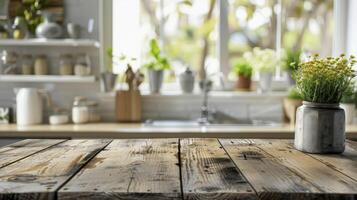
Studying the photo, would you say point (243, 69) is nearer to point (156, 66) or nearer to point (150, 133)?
point (156, 66)

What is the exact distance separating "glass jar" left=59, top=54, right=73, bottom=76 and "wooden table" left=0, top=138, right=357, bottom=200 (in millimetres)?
1570

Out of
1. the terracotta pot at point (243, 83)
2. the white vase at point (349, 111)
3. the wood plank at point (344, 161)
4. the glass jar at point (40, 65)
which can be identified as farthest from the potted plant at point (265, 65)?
the wood plank at point (344, 161)

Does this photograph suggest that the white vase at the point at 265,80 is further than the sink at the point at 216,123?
Yes

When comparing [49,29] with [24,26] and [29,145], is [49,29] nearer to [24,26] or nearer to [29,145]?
[24,26]

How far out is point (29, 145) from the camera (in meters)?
1.56

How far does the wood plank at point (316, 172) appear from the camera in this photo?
0.87 m

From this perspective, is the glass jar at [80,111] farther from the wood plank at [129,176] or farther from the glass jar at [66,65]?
the wood plank at [129,176]

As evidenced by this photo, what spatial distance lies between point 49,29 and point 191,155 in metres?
2.02

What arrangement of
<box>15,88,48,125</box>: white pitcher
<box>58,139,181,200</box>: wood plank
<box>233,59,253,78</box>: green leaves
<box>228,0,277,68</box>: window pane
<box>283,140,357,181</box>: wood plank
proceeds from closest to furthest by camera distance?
<box>58,139,181,200</box>: wood plank < <box>283,140,357,181</box>: wood plank < <box>15,88,48,125</box>: white pitcher < <box>233,59,253,78</box>: green leaves < <box>228,0,277,68</box>: window pane

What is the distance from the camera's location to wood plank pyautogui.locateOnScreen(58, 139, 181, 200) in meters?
0.85

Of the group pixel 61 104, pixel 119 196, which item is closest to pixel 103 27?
pixel 61 104

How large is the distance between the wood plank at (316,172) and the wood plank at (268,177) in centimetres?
2

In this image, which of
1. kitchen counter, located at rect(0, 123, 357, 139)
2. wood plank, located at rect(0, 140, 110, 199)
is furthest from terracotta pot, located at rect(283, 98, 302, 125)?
wood plank, located at rect(0, 140, 110, 199)

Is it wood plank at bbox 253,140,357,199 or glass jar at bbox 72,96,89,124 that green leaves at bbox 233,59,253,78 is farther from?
wood plank at bbox 253,140,357,199
